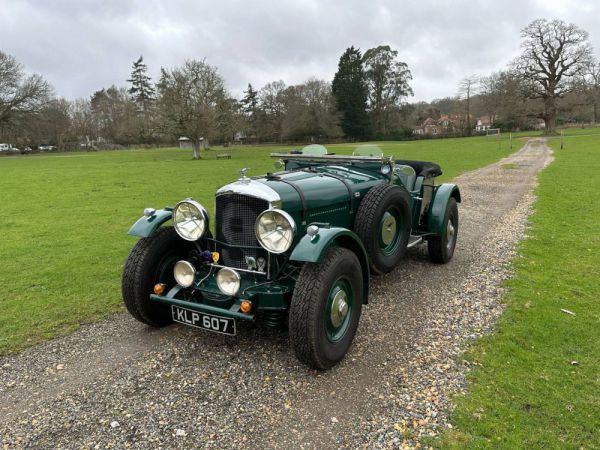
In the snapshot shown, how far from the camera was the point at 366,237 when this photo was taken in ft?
15.5

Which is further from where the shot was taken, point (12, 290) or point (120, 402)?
point (12, 290)

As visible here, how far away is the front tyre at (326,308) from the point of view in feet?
11.0

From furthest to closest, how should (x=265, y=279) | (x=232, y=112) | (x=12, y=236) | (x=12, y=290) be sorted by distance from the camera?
1. (x=232, y=112)
2. (x=12, y=236)
3. (x=12, y=290)
4. (x=265, y=279)

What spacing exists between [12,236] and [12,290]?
3945mm

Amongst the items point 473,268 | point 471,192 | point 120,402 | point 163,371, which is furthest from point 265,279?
point 471,192

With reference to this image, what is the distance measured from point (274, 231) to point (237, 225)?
1.88 feet

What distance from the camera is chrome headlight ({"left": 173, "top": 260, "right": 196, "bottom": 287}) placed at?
391cm

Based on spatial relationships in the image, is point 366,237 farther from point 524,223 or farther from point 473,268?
point 524,223

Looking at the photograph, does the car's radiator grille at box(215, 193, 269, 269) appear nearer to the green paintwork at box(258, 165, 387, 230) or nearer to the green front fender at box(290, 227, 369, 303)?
the green paintwork at box(258, 165, 387, 230)

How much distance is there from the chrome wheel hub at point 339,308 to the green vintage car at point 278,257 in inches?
0.4

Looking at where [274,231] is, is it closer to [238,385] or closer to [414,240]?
[238,385]

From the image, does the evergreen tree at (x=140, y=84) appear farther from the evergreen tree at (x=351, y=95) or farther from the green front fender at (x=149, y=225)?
the green front fender at (x=149, y=225)

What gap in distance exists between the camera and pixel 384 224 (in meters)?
5.04

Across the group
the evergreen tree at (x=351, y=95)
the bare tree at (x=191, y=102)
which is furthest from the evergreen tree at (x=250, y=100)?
the bare tree at (x=191, y=102)
